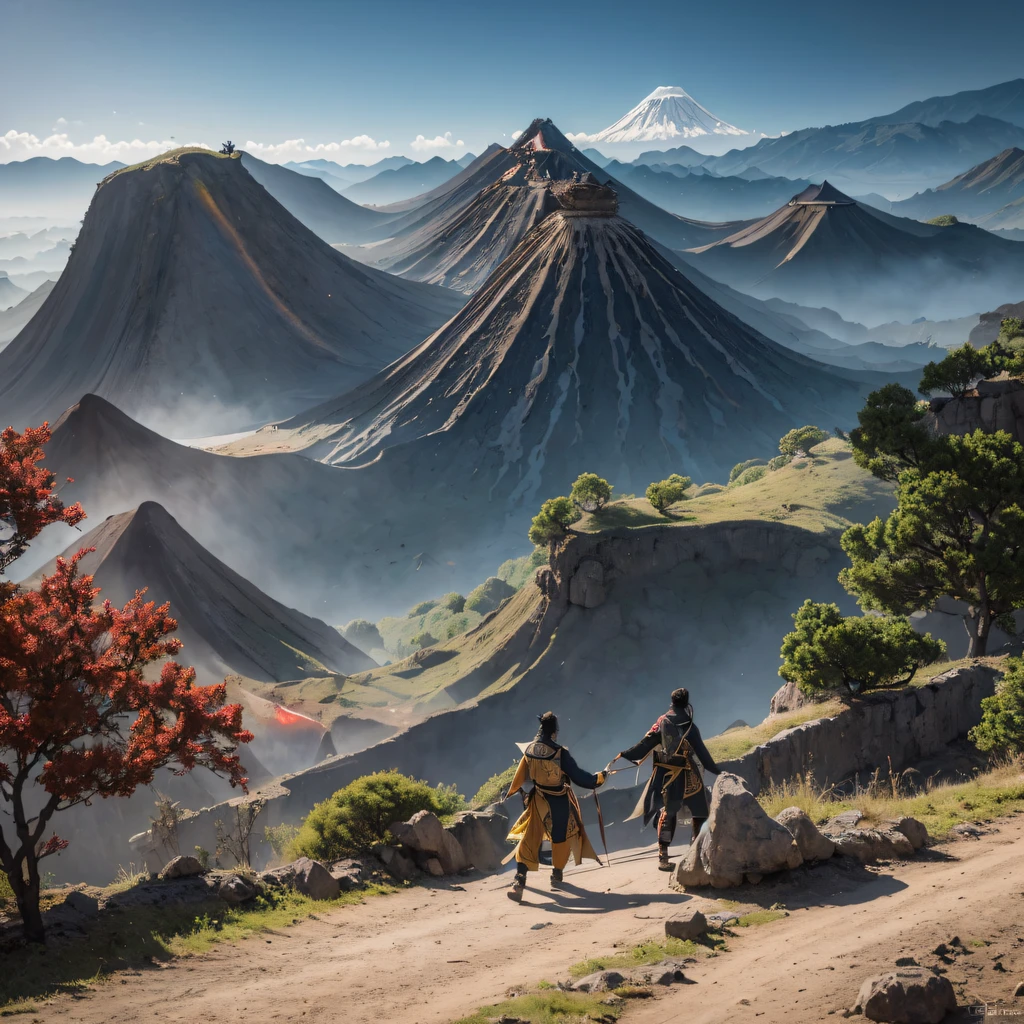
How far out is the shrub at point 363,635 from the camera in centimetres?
5697

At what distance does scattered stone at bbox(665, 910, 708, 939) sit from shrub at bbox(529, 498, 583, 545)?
1158 inches

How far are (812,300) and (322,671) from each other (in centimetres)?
14691

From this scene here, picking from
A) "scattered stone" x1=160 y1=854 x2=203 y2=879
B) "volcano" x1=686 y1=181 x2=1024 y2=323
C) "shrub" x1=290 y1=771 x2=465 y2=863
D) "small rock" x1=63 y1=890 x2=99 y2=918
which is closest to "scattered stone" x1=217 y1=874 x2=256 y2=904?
"scattered stone" x1=160 y1=854 x2=203 y2=879

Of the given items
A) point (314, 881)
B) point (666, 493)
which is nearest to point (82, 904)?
point (314, 881)

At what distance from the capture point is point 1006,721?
13844mm

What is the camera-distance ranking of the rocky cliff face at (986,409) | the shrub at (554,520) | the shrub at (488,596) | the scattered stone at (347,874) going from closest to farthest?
the scattered stone at (347,874), the rocky cliff face at (986,409), the shrub at (554,520), the shrub at (488,596)

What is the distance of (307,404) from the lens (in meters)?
94.5

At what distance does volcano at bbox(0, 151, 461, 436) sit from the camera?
96625mm

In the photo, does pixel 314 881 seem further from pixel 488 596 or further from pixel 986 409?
pixel 488 596

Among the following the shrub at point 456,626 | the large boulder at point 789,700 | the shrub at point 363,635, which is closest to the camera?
the large boulder at point 789,700

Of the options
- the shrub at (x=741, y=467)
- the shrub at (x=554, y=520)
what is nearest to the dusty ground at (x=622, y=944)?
the shrub at (x=554, y=520)

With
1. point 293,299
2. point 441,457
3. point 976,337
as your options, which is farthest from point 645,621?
point 293,299

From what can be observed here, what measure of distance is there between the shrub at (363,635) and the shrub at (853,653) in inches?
1639

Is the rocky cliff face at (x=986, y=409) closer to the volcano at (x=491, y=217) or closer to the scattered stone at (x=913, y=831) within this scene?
the scattered stone at (x=913, y=831)
